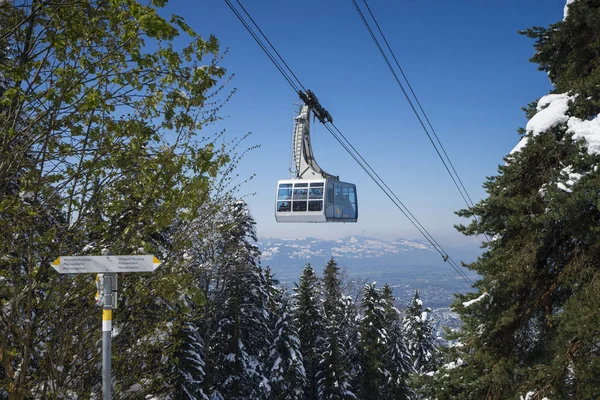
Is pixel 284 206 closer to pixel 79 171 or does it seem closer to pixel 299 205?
pixel 299 205

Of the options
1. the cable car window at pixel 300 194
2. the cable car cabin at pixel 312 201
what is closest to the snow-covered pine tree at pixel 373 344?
the cable car cabin at pixel 312 201

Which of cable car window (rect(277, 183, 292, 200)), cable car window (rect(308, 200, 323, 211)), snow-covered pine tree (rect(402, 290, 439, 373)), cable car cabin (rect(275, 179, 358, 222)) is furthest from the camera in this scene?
snow-covered pine tree (rect(402, 290, 439, 373))

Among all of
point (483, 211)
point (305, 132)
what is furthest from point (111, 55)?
point (305, 132)

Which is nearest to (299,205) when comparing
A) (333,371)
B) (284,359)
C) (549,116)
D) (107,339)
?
(284,359)

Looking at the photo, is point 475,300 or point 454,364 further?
point 454,364

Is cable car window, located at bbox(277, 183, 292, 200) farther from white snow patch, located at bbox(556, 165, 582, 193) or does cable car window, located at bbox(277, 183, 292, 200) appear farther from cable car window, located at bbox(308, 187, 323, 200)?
white snow patch, located at bbox(556, 165, 582, 193)

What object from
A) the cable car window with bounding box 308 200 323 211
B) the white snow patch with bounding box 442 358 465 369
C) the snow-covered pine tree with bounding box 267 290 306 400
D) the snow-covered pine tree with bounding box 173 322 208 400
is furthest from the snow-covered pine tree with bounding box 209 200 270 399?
the white snow patch with bounding box 442 358 465 369
